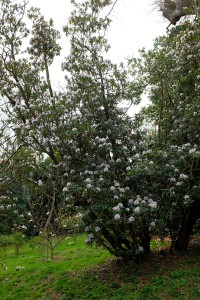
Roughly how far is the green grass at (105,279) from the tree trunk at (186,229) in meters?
0.25

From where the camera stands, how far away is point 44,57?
839 cm

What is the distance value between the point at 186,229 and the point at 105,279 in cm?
231

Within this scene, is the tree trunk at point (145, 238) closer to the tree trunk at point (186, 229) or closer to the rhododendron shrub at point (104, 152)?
the rhododendron shrub at point (104, 152)

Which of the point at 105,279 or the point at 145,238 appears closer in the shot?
the point at 105,279

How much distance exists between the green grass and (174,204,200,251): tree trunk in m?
0.25

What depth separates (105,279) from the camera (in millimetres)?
7188

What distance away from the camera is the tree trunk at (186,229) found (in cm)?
759

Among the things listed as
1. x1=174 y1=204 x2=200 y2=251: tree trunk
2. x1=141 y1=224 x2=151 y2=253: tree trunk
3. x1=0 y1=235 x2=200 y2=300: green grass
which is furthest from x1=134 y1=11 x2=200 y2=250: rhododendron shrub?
x1=0 y1=235 x2=200 y2=300: green grass

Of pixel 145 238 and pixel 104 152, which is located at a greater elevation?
pixel 104 152

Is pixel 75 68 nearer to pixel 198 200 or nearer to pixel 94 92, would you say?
pixel 94 92

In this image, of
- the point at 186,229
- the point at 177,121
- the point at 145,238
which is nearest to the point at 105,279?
the point at 145,238

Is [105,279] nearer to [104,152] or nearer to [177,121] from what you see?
[104,152]

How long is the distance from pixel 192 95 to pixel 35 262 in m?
7.12

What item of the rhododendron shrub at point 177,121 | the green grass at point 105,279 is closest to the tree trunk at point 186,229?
the rhododendron shrub at point 177,121
